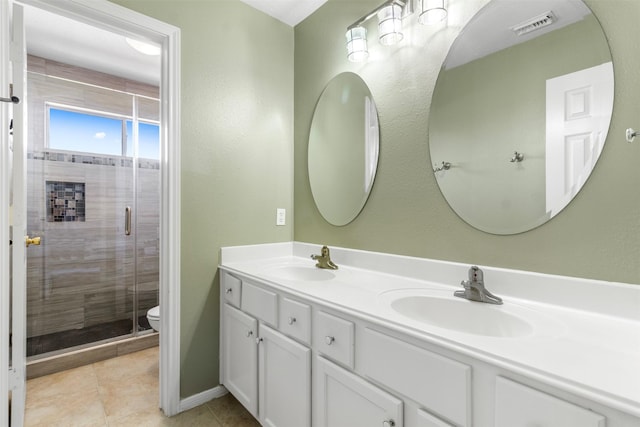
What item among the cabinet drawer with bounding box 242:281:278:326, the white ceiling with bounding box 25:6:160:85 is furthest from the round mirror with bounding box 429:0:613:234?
the white ceiling with bounding box 25:6:160:85

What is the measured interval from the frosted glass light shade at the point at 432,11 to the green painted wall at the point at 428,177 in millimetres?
49

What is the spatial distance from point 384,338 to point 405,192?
2.57 ft

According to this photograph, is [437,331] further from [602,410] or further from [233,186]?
[233,186]

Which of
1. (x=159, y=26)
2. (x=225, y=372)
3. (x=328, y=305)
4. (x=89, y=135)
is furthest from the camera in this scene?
(x=89, y=135)

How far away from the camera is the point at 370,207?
66.2 inches

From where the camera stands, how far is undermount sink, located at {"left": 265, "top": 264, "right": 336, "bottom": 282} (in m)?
1.70

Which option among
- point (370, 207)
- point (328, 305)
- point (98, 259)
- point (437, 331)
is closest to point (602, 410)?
point (437, 331)

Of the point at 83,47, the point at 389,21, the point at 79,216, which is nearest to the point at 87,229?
the point at 79,216

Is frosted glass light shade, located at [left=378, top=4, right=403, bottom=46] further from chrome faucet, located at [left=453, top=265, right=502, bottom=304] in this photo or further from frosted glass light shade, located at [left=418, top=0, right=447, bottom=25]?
chrome faucet, located at [left=453, top=265, right=502, bottom=304]

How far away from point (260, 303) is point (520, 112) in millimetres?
1350

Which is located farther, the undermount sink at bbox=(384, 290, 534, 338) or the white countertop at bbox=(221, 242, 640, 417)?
the undermount sink at bbox=(384, 290, 534, 338)

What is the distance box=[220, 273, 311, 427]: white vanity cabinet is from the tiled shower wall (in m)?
1.52

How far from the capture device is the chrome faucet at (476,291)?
1.11 metres

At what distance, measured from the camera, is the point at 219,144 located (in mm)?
1865
